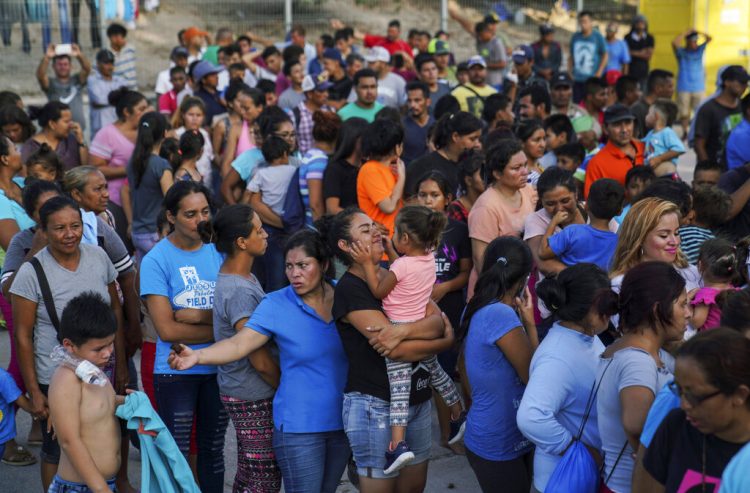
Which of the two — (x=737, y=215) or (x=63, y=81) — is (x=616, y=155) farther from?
(x=63, y=81)

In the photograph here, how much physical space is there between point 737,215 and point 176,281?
3.91 metres

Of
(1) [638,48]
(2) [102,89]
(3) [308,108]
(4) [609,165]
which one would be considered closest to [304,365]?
(4) [609,165]

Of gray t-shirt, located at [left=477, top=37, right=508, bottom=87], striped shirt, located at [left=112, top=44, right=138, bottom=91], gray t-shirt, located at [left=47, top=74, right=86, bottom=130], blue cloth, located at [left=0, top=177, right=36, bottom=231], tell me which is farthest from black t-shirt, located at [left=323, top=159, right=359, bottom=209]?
gray t-shirt, located at [left=477, top=37, right=508, bottom=87]

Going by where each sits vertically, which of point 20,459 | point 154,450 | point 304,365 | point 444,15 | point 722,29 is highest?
point 444,15

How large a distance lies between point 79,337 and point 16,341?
3.04ft

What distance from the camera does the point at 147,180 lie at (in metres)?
7.45

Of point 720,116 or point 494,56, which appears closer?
point 720,116

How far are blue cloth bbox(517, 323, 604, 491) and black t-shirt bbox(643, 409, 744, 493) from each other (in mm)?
704

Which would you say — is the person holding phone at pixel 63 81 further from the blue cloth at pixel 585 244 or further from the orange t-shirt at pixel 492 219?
the blue cloth at pixel 585 244

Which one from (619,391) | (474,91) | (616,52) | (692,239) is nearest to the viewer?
(619,391)

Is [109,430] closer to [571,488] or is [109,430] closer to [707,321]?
[571,488]

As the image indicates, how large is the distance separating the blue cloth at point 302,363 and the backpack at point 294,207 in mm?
2954

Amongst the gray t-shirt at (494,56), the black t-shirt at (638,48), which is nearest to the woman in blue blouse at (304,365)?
the gray t-shirt at (494,56)

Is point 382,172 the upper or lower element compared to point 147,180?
upper
